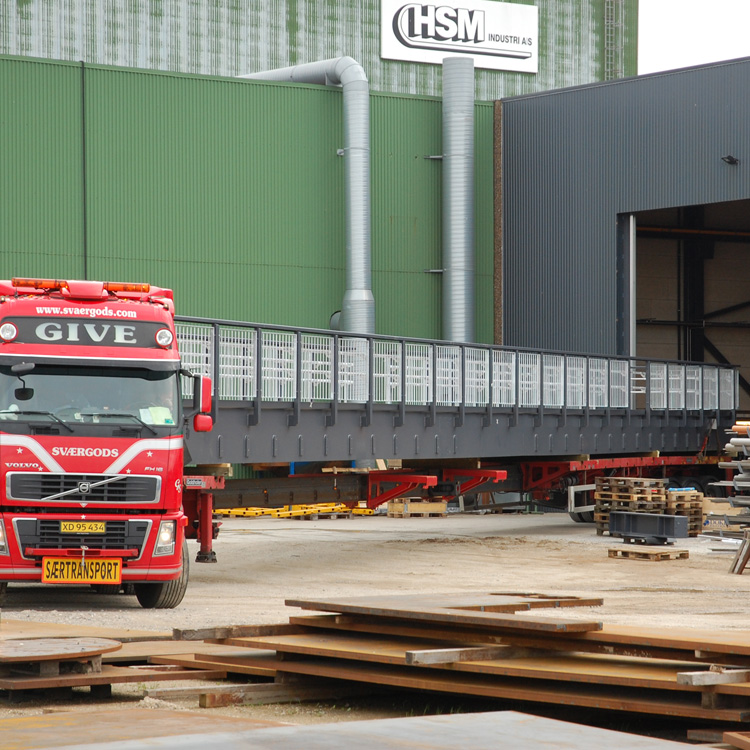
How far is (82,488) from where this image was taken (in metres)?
12.8

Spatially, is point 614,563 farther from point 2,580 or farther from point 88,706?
point 88,706

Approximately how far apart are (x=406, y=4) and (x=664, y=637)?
4056 centimetres

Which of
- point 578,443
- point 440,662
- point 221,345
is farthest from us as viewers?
point 578,443

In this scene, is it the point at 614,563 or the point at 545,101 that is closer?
the point at 614,563

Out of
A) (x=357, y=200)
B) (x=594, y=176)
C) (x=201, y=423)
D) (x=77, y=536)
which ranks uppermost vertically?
(x=594, y=176)

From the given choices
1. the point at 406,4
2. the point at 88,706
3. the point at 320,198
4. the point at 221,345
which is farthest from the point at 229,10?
the point at 88,706

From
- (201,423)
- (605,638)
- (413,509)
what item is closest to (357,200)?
(413,509)

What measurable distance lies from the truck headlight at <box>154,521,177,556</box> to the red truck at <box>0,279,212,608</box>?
0.01 meters

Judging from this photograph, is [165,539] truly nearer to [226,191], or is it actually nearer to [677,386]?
[226,191]

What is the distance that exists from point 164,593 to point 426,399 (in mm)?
10469

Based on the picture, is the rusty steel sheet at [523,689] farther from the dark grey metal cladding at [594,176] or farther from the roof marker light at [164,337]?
the dark grey metal cladding at [594,176]

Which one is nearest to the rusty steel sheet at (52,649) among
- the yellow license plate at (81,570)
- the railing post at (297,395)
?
the yellow license plate at (81,570)

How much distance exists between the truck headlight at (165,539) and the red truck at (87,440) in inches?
0.4

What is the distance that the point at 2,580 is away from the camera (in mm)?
12875
